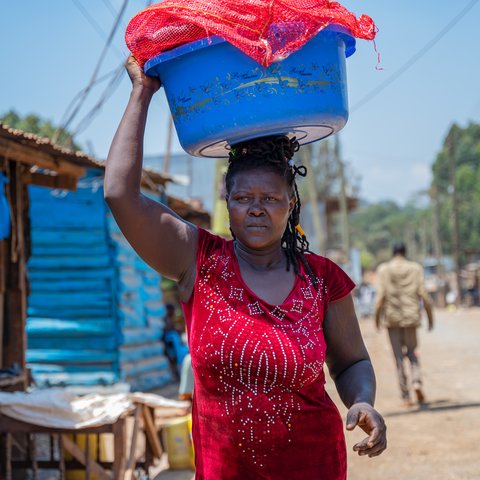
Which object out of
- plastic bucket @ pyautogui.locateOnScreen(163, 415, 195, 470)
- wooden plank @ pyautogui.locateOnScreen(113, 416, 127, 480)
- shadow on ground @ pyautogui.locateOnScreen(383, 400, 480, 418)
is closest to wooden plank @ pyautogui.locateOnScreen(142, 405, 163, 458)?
plastic bucket @ pyautogui.locateOnScreen(163, 415, 195, 470)

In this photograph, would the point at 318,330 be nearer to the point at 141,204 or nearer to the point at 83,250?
the point at 141,204

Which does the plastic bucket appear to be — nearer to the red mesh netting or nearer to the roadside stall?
the roadside stall

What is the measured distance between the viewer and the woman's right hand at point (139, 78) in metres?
2.26

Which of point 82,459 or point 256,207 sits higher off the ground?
point 256,207

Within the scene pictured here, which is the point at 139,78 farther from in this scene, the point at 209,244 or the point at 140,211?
the point at 209,244

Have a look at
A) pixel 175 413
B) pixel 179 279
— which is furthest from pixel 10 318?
pixel 179 279

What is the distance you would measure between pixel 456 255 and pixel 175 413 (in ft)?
109

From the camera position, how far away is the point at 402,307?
8703 mm

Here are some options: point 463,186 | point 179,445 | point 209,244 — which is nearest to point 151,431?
point 179,445

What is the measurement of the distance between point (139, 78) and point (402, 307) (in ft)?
22.7

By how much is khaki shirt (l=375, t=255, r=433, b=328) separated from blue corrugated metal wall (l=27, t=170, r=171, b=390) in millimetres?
3430

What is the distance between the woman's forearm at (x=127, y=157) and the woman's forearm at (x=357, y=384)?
3.04 ft

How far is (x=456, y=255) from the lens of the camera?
3934cm

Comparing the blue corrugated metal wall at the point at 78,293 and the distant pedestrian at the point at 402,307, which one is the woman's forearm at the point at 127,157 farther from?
the blue corrugated metal wall at the point at 78,293
